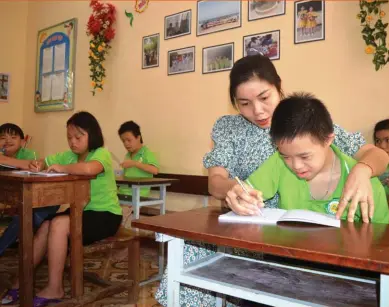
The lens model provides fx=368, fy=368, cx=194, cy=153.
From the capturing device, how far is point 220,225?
972 millimetres

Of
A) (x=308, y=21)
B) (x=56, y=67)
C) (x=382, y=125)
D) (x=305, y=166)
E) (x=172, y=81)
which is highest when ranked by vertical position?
(x=56, y=67)

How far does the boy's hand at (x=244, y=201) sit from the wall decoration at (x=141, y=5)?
12.0 ft

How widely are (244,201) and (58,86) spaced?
481 cm

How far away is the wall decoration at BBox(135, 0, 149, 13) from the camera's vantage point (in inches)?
166

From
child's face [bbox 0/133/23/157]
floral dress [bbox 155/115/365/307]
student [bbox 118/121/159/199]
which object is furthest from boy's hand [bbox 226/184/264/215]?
child's face [bbox 0/133/23/157]

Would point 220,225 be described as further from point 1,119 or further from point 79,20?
point 1,119

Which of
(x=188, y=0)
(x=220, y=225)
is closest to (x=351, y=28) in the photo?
(x=188, y=0)

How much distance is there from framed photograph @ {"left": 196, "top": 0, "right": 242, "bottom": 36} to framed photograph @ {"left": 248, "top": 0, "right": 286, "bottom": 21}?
0.43 ft

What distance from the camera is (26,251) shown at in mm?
1879

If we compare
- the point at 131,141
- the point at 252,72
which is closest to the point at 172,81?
the point at 131,141

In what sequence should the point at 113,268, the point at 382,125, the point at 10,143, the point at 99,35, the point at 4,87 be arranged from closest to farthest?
the point at 382,125 < the point at 113,268 < the point at 10,143 < the point at 99,35 < the point at 4,87

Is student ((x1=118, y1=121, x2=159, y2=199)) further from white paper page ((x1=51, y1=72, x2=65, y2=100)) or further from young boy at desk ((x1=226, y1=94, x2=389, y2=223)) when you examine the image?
young boy at desk ((x1=226, y1=94, x2=389, y2=223))

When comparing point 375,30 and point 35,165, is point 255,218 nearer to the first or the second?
point 35,165

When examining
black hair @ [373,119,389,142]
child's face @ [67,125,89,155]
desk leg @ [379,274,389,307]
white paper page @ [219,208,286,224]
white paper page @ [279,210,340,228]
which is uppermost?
black hair @ [373,119,389,142]
